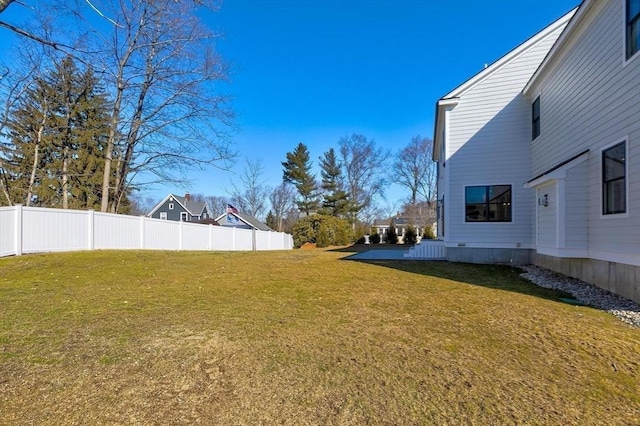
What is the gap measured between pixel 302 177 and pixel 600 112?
119ft

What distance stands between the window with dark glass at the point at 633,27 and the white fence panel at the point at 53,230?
43.6ft

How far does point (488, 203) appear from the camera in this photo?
10.7m

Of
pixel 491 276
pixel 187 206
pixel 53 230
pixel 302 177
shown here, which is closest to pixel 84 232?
pixel 53 230

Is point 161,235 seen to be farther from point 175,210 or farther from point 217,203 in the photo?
point 217,203

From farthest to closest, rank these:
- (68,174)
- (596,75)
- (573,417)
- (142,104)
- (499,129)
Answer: (68,174)
(142,104)
(499,129)
(596,75)
(573,417)

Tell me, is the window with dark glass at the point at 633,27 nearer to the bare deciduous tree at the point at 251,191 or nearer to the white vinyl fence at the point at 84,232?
the white vinyl fence at the point at 84,232

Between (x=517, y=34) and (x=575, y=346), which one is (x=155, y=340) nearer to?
(x=575, y=346)

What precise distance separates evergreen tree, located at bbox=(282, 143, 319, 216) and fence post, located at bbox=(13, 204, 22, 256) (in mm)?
33098

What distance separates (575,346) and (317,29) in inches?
535

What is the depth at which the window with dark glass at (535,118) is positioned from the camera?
31.9ft

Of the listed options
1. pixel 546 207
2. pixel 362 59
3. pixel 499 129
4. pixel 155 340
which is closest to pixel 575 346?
pixel 155 340

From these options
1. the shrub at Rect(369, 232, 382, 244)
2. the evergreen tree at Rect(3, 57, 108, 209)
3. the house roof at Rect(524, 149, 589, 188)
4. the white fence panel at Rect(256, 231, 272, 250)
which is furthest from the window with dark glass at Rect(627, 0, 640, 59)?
the shrub at Rect(369, 232, 382, 244)

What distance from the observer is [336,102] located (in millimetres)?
23453

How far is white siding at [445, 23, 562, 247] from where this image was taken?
10320 millimetres
